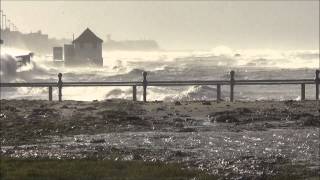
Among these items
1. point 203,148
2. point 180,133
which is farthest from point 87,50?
point 203,148

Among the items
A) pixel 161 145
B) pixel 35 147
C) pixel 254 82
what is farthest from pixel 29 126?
pixel 254 82

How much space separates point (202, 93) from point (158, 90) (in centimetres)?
723

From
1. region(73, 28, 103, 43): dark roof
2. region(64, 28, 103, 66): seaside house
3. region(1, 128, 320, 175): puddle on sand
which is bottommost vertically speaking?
region(1, 128, 320, 175): puddle on sand

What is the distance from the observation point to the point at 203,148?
49.9 feet

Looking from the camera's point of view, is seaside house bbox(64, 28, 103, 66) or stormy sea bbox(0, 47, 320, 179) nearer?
stormy sea bbox(0, 47, 320, 179)

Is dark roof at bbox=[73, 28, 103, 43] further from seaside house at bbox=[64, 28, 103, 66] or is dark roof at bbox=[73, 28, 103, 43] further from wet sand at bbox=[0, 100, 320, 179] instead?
wet sand at bbox=[0, 100, 320, 179]

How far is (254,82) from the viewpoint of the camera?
2883 cm

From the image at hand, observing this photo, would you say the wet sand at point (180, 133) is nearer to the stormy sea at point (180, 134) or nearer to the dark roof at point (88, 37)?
the stormy sea at point (180, 134)

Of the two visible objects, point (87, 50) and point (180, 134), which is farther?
point (87, 50)

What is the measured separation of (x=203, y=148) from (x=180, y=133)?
115 inches

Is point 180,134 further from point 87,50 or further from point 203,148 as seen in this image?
point 87,50

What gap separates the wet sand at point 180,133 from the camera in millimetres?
13516

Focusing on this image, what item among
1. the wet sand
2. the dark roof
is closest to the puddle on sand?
the wet sand

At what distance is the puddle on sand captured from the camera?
13250 mm
